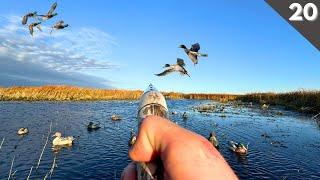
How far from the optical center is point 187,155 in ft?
4.19

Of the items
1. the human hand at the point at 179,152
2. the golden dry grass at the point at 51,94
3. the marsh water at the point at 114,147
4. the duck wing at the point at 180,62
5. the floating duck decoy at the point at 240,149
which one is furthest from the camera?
the golden dry grass at the point at 51,94

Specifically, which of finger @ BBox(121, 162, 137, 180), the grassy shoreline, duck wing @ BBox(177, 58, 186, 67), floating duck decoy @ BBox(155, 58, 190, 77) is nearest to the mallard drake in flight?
floating duck decoy @ BBox(155, 58, 190, 77)

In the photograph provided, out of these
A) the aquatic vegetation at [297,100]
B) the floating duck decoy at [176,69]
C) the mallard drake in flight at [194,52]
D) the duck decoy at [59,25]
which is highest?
the duck decoy at [59,25]

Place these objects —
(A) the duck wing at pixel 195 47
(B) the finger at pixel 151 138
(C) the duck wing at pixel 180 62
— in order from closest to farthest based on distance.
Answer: (B) the finger at pixel 151 138, (C) the duck wing at pixel 180 62, (A) the duck wing at pixel 195 47

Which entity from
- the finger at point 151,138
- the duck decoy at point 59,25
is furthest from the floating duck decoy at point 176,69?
the duck decoy at point 59,25

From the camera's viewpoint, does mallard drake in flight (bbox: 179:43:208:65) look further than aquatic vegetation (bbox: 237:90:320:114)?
No

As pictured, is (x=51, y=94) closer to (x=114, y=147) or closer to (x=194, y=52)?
(x=114, y=147)

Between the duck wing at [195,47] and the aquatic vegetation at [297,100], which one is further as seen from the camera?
the aquatic vegetation at [297,100]

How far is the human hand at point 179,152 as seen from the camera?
1238mm

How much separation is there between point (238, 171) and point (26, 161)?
10.4 metres

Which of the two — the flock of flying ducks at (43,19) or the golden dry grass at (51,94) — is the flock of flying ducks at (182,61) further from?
the golden dry grass at (51,94)

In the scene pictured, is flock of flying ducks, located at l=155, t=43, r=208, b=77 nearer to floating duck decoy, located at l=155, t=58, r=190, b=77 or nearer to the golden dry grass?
floating duck decoy, located at l=155, t=58, r=190, b=77

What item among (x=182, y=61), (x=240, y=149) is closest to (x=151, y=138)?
(x=182, y=61)

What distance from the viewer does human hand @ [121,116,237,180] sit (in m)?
1.24
